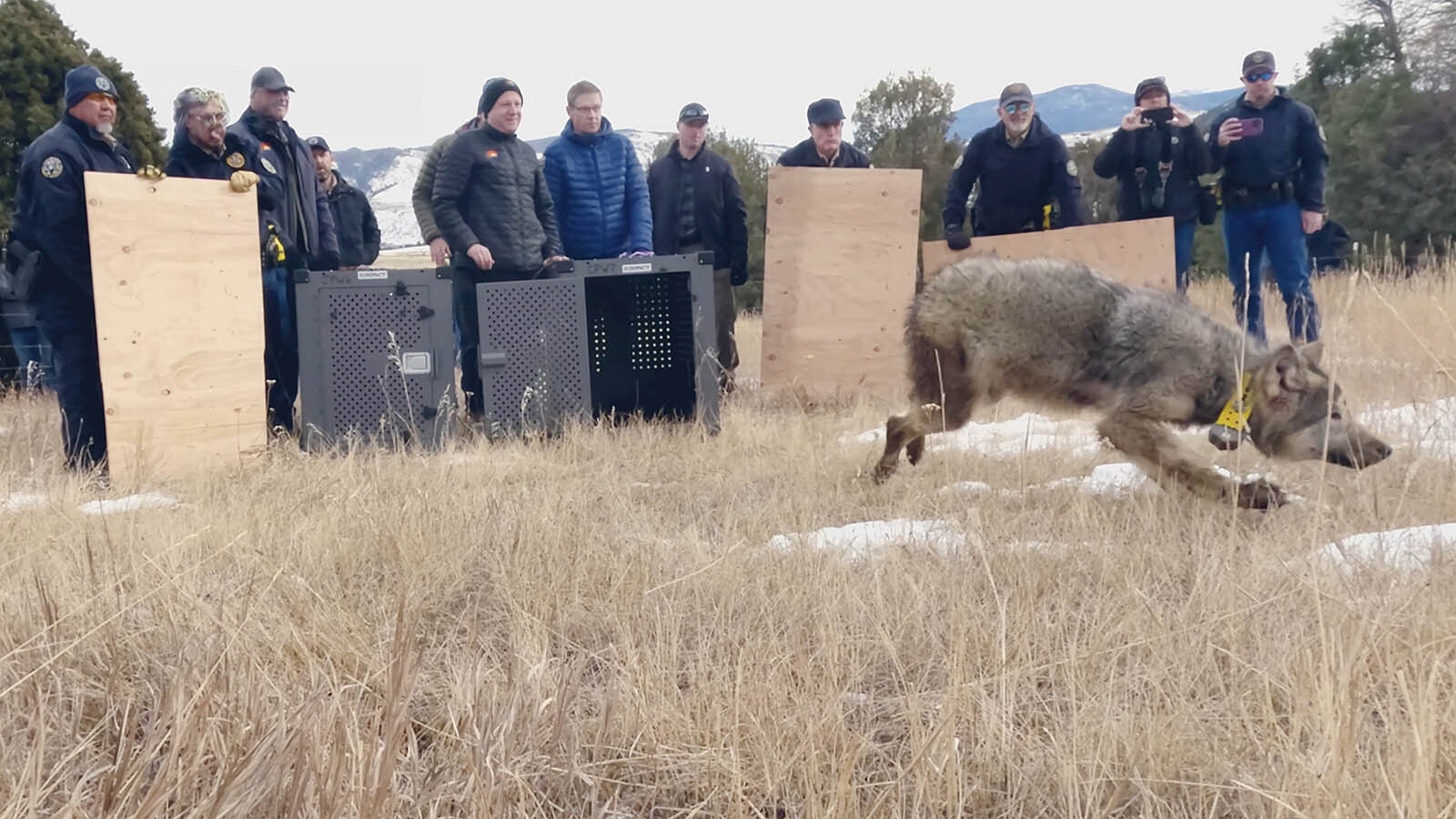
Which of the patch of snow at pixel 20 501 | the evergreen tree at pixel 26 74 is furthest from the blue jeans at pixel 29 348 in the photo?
the patch of snow at pixel 20 501

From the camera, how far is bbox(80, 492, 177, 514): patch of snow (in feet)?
15.7

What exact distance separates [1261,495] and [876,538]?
65.8 inches

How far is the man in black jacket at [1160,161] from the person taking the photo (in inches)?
319

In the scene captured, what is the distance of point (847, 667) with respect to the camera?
2859 mm

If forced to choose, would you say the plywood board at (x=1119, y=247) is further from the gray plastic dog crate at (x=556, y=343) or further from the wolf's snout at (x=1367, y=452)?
the wolf's snout at (x=1367, y=452)

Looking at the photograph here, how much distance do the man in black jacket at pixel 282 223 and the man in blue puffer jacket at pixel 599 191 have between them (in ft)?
5.70

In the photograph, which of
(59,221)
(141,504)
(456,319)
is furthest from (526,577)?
(456,319)

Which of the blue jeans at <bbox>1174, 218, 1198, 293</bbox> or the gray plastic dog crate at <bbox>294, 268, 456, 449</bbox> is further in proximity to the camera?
the blue jeans at <bbox>1174, 218, 1198, 293</bbox>

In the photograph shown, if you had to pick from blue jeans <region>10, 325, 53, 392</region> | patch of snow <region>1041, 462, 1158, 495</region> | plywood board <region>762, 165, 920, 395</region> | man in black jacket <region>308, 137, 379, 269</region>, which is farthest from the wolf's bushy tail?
blue jeans <region>10, 325, 53, 392</region>

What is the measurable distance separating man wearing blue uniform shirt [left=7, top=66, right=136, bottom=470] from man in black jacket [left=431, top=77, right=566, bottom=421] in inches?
79.2

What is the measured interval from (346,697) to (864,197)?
660 cm

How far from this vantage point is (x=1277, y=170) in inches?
318

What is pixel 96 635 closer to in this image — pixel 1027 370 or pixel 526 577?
pixel 526 577

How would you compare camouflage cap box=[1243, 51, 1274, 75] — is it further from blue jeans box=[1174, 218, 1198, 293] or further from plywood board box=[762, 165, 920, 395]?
plywood board box=[762, 165, 920, 395]
